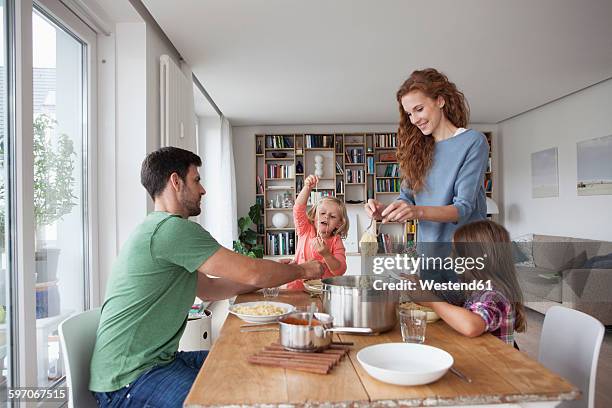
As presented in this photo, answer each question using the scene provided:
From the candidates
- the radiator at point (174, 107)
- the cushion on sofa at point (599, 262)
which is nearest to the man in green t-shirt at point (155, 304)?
the radiator at point (174, 107)

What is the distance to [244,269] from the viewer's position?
160cm

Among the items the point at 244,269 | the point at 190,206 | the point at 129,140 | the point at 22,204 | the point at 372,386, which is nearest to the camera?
the point at 372,386

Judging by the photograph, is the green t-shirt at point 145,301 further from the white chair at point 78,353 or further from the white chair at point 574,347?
the white chair at point 574,347

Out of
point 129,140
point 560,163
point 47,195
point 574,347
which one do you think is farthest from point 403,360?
point 560,163

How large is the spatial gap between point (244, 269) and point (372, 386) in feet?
2.22

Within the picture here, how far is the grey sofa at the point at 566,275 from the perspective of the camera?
4414 mm

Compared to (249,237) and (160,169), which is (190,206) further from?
(249,237)

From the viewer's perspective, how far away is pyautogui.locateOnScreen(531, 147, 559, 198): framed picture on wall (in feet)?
20.0

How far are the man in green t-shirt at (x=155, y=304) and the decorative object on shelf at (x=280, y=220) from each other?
17.9ft

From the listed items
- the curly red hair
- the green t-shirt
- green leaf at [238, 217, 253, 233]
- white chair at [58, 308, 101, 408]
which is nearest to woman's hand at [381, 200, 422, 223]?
the curly red hair

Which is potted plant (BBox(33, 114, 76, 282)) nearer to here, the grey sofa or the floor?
the floor

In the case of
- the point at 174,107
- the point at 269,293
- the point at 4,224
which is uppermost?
the point at 174,107

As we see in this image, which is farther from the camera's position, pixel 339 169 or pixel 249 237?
pixel 339 169

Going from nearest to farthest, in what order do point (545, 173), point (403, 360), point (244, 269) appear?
1. point (403, 360)
2. point (244, 269)
3. point (545, 173)
